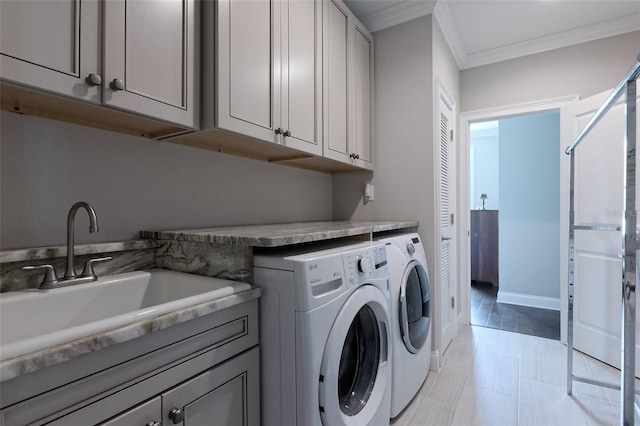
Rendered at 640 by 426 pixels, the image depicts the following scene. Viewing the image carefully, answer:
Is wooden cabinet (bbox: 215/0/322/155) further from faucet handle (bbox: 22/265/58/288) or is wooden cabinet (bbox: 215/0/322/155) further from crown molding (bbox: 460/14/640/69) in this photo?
crown molding (bbox: 460/14/640/69)

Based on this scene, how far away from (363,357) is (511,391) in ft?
3.76

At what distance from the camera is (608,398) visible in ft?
5.74

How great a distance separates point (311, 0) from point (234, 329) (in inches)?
69.0

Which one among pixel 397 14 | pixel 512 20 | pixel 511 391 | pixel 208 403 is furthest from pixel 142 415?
pixel 512 20

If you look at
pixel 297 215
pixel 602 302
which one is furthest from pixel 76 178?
pixel 602 302

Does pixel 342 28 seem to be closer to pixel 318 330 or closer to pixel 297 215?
pixel 297 215

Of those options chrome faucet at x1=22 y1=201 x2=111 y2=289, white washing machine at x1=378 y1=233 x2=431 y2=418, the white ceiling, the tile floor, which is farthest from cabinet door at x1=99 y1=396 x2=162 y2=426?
the white ceiling

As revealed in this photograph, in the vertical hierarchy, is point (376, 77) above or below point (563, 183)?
above

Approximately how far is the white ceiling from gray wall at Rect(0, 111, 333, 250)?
1463 millimetres

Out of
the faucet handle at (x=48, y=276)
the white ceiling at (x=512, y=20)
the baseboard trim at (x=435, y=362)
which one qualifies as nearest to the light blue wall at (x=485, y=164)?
the white ceiling at (x=512, y=20)

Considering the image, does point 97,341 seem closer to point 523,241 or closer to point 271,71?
point 271,71

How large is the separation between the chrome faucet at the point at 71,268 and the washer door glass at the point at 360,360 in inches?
39.3

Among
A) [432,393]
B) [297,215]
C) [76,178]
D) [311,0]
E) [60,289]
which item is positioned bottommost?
[432,393]

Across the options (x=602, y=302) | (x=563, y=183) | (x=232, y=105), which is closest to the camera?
(x=232, y=105)
